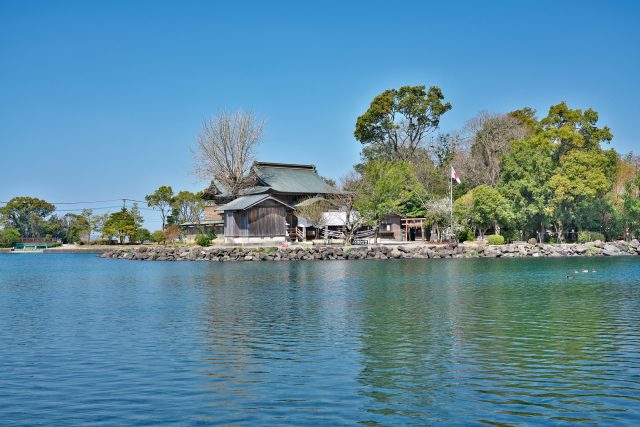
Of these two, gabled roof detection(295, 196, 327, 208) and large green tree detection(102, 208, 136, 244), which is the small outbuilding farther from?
large green tree detection(102, 208, 136, 244)

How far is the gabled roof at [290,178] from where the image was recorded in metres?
67.5

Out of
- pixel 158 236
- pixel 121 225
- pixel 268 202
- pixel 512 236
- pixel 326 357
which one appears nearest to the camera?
pixel 326 357

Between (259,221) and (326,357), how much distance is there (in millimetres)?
48734

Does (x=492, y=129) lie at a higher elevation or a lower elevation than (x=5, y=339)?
higher

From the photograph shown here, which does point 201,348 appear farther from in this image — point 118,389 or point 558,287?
point 558,287

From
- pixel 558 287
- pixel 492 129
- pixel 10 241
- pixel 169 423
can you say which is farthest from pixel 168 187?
pixel 169 423

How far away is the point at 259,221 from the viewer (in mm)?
61469

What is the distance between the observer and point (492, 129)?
218 ft

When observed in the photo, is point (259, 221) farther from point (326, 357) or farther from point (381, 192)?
point (326, 357)

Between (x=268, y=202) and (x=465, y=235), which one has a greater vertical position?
(x=268, y=202)

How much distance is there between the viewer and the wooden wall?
61312 mm

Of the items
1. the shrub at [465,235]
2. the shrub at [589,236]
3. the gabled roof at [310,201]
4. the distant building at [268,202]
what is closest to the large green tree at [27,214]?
the distant building at [268,202]

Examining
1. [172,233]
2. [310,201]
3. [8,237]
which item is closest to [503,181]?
[310,201]

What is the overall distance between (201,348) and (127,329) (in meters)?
3.84
